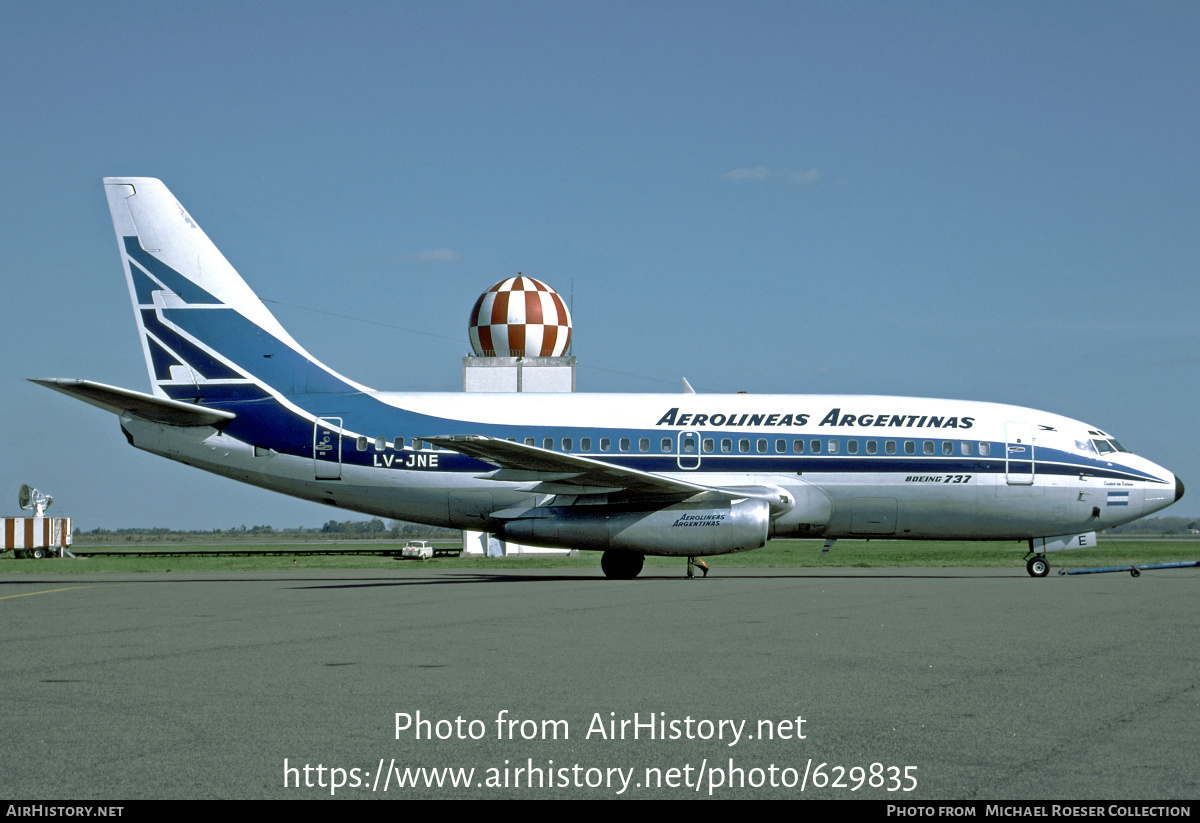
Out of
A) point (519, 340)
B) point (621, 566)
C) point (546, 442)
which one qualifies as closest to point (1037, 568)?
point (621, 566)

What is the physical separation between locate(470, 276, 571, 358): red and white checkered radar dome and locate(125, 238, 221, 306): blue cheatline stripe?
729 inches

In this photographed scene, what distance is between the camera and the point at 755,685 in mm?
9008

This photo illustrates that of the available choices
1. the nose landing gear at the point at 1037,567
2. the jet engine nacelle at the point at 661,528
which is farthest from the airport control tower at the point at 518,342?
the nose landing gear at the point at 1037,567

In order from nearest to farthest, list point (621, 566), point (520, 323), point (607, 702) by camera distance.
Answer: point (607, 702) < point (621, 566) < point (520, 323)

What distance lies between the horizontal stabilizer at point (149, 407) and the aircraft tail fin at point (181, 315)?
26.8 inches

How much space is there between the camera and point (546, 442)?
26359 millimetres

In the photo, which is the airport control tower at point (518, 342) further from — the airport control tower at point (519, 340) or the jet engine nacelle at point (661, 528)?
the jet engine nacelle at point (661, 528)

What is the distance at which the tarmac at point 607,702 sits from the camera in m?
5.88

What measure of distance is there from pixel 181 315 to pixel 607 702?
2145 cm

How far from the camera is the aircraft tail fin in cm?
2669

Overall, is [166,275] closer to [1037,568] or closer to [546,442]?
[546,442]

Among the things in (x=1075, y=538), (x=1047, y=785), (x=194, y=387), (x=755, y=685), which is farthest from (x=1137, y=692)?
(x=194, y=387)
